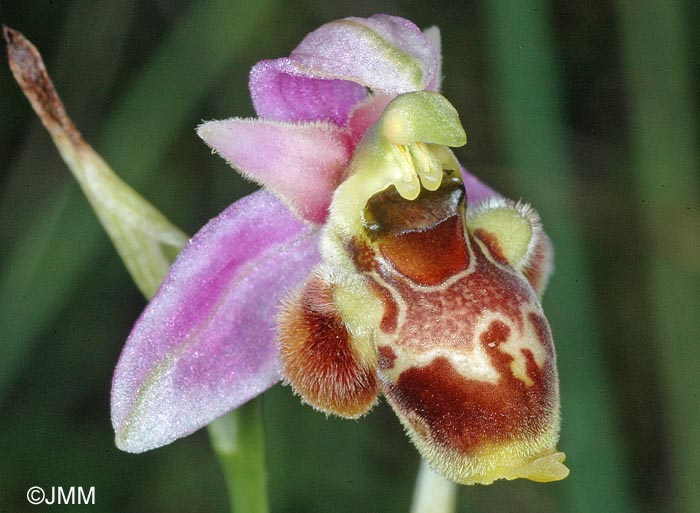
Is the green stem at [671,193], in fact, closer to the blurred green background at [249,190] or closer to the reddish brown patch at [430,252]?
the blurred green background at [249,190]

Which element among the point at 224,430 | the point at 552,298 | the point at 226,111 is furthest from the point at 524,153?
the point at 224,430

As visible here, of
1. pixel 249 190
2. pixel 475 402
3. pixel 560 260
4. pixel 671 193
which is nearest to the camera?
pixel 475 402

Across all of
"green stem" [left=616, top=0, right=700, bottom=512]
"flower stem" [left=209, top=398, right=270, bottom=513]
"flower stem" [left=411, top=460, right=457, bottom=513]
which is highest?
"flower stem" [left=209, top=398, right=270, bottom=513]

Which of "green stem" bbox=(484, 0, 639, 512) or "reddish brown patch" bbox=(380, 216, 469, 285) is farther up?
"reddish brown patch" bbox=(380, 216, 469, 285)

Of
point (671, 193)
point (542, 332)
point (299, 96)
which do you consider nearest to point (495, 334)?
point (542, 332)

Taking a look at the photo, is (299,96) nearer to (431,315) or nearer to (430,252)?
(430,252)

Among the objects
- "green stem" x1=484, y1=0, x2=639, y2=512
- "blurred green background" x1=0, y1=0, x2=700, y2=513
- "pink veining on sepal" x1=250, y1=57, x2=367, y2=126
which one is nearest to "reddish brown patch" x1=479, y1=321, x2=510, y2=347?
"pink veining on sepal" x1=250, y1=57, x2=367, y2=126

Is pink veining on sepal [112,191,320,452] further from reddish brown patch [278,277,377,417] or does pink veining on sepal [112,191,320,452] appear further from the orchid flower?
reddish brown patch [278,277,377,417]
